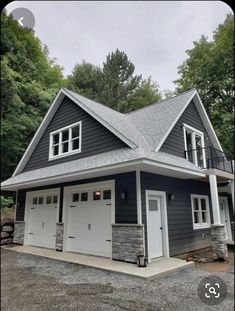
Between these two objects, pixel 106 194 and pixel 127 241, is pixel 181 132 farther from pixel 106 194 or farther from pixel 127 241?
pixel 127 241

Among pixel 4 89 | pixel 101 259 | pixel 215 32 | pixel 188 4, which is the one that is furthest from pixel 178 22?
pixel 101 259

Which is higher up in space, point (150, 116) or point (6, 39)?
point (150, 116)

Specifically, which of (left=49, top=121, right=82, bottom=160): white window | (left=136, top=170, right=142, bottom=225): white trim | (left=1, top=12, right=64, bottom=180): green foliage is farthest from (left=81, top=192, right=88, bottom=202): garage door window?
(left=1, top=12, right=64, bottom=180): green foliage

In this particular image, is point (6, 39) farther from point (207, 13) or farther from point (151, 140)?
point (151, 140)

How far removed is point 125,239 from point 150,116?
4.42 m

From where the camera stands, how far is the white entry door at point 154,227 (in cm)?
601

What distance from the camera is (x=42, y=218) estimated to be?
28.1 ft

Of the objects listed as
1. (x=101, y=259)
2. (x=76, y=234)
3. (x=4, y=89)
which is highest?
(x=4, y=89)

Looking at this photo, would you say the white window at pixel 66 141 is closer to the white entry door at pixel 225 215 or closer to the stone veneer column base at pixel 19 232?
the stone veneer column base at pixel 19 232

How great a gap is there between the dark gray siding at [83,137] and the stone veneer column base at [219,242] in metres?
3.59

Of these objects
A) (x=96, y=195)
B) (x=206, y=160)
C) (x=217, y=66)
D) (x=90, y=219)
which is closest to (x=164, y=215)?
(x=96, y=195)

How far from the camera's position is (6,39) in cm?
144

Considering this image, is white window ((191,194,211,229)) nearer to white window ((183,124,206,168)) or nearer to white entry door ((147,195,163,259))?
white window ((183,124,206,168))

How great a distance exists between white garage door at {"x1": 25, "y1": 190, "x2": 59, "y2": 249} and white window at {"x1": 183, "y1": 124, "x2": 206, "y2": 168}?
16.0ft
